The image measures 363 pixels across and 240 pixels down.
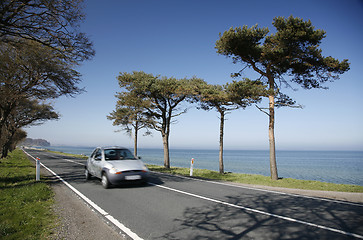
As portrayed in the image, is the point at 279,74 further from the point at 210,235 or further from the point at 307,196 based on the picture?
the point at 210,235

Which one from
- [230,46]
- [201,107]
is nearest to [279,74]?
[230,46]

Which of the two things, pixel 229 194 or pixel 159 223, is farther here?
pixel 229 194

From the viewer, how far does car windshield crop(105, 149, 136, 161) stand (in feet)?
31.6

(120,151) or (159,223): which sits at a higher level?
(120,151)

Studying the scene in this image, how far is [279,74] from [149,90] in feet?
35.9

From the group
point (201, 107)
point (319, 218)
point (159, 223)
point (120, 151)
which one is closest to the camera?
point (159, 223)

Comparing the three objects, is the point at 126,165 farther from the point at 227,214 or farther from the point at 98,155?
the point at 227,214

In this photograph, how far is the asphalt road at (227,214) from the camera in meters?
4.35

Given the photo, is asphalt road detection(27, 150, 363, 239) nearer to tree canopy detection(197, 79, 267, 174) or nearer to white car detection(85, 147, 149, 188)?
white car detection(85, 147, 149, 188)

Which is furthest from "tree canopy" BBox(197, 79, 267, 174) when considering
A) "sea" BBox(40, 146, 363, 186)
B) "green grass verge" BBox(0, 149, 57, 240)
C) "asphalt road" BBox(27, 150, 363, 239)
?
"sea" BBox(40, 146, 363, 186)

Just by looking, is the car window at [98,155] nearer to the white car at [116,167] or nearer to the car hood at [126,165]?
the white car at [116,167]

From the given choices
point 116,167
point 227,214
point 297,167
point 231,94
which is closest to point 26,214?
point 116,167

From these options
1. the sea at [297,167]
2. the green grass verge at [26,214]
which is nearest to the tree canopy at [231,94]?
the green grass verge at [26,214]

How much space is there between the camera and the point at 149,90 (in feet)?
66.1
